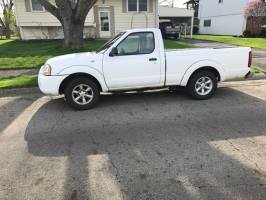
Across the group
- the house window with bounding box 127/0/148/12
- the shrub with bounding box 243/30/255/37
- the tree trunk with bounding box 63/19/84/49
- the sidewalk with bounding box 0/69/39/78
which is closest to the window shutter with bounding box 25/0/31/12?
the house window with bounding box 127/0/148/12

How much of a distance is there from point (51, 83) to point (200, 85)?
3679 millimetres

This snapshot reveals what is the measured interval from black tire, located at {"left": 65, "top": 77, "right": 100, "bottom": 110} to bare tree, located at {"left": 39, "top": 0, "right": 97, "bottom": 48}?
801cm

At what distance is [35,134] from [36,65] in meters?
7.45

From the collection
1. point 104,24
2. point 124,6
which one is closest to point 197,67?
point 124,6

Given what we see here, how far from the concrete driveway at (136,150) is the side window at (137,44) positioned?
131 centimetres

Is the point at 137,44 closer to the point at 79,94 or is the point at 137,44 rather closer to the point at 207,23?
the point at 79,94

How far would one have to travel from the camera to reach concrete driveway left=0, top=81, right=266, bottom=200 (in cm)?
336

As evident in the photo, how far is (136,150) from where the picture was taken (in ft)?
14.3

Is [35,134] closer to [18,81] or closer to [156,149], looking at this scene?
[156,149]

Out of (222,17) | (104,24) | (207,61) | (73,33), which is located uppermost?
(222,17)

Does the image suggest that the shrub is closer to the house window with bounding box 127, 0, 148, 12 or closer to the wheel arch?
the house window with bounding box 127, 0, 148, 12

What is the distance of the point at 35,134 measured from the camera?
5.11 metres

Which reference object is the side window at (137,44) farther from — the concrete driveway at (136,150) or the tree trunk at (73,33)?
the tree trunk at (73,33)

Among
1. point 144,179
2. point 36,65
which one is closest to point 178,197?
point 144,179
